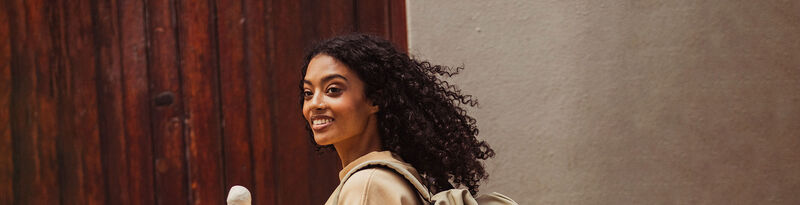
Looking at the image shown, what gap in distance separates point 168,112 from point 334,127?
38.2 inches

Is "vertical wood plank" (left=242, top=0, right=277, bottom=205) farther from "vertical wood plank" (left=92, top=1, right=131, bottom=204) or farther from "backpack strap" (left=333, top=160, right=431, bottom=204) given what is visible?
"backpack strap" (left=333, top=160, right=431, bottom=204)

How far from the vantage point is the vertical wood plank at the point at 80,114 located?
2.31 m

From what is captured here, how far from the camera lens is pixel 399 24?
217cm

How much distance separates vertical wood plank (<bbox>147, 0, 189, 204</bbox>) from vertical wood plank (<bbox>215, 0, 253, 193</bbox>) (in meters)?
0.13

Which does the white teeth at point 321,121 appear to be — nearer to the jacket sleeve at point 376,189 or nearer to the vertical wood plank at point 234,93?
the jacket sleeve at point 376,189

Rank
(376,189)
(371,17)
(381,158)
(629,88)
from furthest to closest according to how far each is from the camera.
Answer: (371,17), (629,88), (381,158), (376,189)

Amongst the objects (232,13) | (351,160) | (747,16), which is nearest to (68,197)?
(232,13)

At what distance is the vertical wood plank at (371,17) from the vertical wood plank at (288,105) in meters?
0.17

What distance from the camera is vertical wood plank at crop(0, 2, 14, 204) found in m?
→ 2.30

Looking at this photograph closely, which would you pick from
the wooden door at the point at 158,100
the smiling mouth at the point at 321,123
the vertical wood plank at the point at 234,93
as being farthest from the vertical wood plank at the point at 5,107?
the smiling mouth at the point at 321,123

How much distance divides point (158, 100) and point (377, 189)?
3.86 feet

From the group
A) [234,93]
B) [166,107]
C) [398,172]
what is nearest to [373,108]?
[398,172]

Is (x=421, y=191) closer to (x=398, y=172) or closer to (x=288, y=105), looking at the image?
(x=398, y=172)

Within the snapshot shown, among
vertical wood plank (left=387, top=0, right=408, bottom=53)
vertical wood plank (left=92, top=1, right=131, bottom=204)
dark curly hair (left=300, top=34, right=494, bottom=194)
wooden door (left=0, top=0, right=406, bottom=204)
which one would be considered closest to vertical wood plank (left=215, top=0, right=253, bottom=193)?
wooden door (left=0, top=0, right=406, bottom=204)
